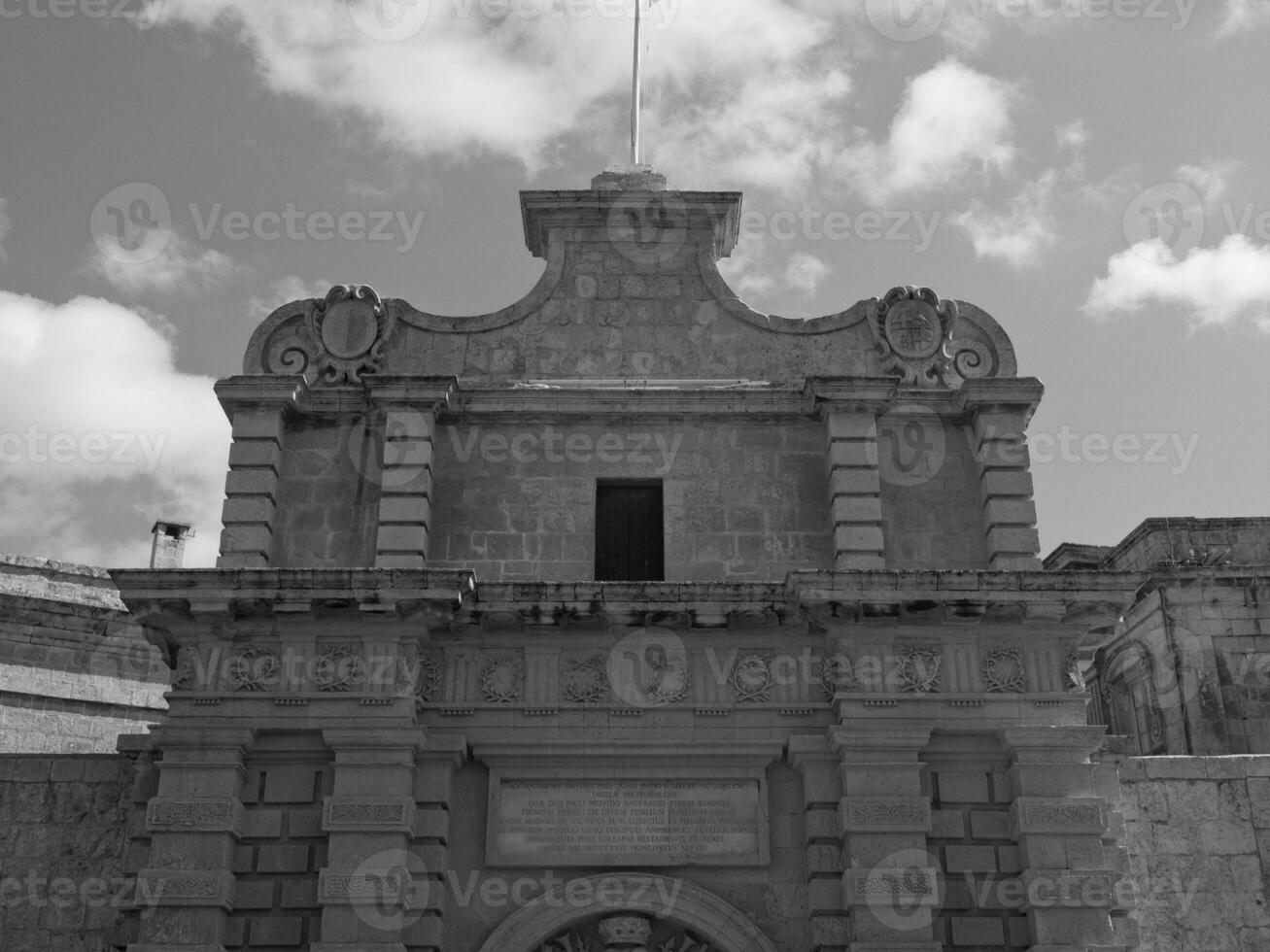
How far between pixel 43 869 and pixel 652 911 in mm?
6313

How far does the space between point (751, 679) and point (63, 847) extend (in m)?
7.27

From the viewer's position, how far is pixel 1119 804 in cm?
1379

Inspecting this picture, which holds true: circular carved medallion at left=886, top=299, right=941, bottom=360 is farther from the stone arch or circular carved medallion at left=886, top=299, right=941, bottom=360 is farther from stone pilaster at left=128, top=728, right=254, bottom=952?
stone pilaster at left=128, top=728, right=254, bottom=952

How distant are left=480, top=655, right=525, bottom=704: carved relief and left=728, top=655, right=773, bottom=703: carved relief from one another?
6.85 ft

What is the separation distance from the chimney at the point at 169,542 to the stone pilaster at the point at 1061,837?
1835 centimetres

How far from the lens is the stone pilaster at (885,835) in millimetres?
12367

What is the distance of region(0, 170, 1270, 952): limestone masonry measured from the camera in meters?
12.8

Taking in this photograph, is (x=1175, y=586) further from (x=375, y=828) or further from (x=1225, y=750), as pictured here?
(x=375, y=828)

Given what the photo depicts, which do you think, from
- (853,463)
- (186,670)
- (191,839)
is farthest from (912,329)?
(191,839)

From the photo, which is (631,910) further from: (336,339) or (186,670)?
(336,339)

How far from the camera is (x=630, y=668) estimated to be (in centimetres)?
1355

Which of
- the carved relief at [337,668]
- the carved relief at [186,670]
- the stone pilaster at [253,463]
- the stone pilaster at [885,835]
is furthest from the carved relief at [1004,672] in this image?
the carved relief at [186,670]

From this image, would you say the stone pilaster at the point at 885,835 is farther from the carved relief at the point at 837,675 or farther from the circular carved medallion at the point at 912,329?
the circular carved medallion at the point at 912,329

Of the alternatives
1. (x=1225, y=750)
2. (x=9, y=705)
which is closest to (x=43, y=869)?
(x=9, y=705)
